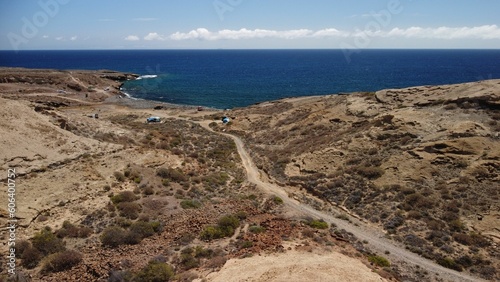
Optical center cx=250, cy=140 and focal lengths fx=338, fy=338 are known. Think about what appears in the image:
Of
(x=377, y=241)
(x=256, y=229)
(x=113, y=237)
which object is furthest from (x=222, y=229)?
(x=377, y=241)

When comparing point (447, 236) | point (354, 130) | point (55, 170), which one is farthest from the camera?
point (354, 130)

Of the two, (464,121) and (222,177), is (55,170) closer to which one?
(222,177)

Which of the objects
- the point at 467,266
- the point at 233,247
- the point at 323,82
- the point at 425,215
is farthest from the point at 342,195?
the point at 323,82

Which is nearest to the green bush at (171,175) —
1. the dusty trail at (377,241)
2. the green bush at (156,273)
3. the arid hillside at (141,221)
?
the arid hillside at (141,221)

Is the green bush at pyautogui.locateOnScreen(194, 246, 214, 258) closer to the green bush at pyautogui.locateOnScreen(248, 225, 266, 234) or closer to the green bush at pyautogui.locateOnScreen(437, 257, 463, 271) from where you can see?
the green bush at pyautogui.locateOnScreen(248, 225, 266, 234)

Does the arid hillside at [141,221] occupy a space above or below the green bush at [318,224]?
above

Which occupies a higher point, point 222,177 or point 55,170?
point 55,170

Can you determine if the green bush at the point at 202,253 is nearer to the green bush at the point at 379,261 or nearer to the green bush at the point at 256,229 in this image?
the green bush at the point at 256,229

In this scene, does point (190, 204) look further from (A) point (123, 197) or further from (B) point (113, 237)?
(B) point (113, 237)
